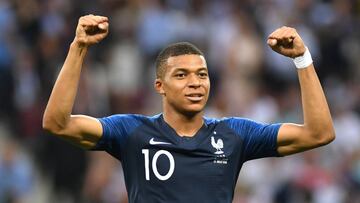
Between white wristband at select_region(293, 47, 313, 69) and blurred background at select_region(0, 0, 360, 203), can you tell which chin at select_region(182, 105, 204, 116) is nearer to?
white wristband at select_region(293, 47, 313, 69)

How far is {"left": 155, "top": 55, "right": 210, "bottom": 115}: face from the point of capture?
23.9 ft

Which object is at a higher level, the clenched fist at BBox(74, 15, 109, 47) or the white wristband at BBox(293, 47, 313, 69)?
the clenched fist at BBox(74, 15, 109, 47)

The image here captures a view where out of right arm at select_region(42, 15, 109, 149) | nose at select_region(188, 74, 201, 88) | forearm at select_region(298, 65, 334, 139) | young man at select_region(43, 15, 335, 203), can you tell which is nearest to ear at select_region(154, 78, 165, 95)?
young man at select_region(43, 15, 335, 203)

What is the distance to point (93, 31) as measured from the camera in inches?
278

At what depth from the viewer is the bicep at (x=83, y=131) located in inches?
279

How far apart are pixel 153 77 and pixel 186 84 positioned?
8.34 metres

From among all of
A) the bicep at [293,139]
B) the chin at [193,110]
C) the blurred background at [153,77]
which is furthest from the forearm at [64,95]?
the blurred background at [153,77]

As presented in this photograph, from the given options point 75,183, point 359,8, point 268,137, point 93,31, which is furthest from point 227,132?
point 359,8

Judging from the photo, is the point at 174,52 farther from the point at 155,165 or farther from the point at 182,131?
the point at 155,165

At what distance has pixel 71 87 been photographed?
7.02m

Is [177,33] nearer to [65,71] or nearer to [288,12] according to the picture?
[288,12]

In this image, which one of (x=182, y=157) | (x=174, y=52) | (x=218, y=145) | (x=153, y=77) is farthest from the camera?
(x=153, y=77)

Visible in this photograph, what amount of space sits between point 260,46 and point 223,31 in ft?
1.97

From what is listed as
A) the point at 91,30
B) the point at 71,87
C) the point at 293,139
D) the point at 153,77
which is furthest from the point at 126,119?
the point at 153,77
